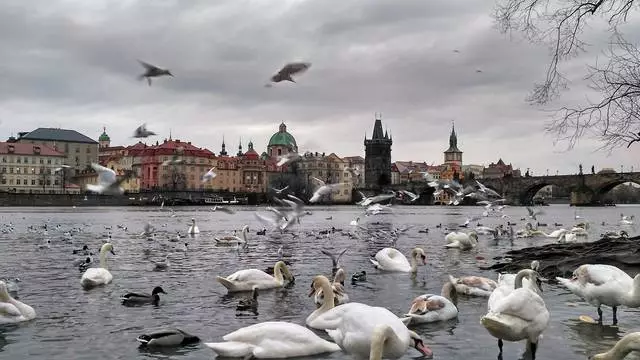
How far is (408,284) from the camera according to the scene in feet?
49.9

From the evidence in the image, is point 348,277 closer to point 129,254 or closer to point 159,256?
point 159,256

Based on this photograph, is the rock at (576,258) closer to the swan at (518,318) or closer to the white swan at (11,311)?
the swan at (518,318)

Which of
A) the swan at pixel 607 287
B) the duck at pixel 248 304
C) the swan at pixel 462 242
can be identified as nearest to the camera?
the swan at pixel 607 287

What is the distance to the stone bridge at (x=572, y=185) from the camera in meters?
128

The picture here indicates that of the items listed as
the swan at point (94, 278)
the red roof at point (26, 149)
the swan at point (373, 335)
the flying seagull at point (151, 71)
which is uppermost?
the red roof at point (26, 149)

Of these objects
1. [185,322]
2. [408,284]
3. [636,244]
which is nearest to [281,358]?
[185,322]

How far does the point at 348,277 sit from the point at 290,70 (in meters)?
5.47

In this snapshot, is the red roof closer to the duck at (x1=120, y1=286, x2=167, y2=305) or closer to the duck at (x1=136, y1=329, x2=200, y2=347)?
the duck at (x1=120, y1=286, x2=167, y2=305)

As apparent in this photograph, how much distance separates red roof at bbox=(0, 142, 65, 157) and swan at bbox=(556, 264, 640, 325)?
159607 millimetres

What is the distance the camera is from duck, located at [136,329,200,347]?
28.5 ft

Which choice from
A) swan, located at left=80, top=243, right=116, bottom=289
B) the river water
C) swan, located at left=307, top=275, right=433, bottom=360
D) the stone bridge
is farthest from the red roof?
swan, located at left=307, top=275, right=433, bottom=360

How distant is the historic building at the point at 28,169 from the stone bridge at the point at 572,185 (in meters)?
101

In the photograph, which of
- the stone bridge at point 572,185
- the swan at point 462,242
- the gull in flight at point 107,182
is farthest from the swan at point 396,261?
the stone bridge at point 572,185

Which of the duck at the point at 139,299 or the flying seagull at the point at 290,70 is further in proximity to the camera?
the flying seagull at the point at 290,70
